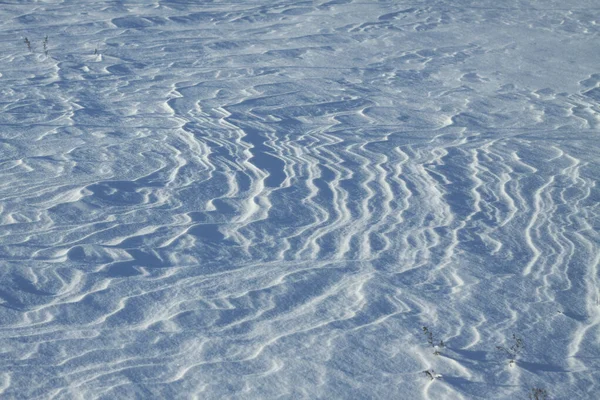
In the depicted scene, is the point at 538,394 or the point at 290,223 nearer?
the point at 538,394

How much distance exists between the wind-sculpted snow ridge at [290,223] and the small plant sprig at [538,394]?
3.7 inches

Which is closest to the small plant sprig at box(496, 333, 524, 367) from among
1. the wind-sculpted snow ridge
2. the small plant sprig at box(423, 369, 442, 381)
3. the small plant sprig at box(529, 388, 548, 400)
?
the wind-sculpted snow ridge

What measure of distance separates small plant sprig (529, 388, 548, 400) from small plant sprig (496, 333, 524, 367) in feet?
0.72

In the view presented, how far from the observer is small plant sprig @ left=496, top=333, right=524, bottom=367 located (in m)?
3.40

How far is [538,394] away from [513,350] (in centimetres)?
36

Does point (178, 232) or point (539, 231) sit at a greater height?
point (178, 232)

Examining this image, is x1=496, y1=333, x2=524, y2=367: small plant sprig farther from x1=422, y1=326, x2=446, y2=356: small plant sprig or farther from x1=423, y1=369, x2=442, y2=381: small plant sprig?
x1=423, y1=369, x2=442, y2=381: small plant sprig

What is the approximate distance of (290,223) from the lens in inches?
187

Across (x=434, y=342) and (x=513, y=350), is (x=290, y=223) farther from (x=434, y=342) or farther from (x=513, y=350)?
(x=513, y=350)

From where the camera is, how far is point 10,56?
834cm

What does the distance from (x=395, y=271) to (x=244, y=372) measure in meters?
1.31

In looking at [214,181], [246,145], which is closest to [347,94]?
[246,145]

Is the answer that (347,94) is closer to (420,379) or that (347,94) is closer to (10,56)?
(10,56)

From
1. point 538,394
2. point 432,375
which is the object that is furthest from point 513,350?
point 432,375
